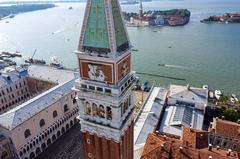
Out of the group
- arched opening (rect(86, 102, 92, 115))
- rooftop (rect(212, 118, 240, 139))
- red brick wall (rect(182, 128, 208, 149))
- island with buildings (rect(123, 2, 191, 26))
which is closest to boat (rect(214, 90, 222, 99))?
rooftop (rect(212, 118, 240, 139))

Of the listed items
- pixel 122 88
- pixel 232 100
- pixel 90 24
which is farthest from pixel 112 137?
pixel 232 100

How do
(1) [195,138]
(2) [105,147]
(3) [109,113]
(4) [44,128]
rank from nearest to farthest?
(3) [109,113] → (2) [105,147] → (1) [195,138] → (4) [44,128]

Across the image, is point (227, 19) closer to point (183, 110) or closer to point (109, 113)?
point (183, 110)

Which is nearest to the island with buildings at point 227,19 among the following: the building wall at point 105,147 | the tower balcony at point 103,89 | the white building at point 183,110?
the white building at point 183,110

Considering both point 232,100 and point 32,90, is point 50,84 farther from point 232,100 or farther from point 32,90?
point 232,100

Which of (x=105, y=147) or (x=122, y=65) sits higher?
(x=122, y=65)

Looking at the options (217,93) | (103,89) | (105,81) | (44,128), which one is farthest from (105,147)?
(217,93)

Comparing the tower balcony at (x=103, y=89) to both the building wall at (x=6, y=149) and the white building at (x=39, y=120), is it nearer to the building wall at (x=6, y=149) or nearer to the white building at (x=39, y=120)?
the white building at (x=39, y=120)
